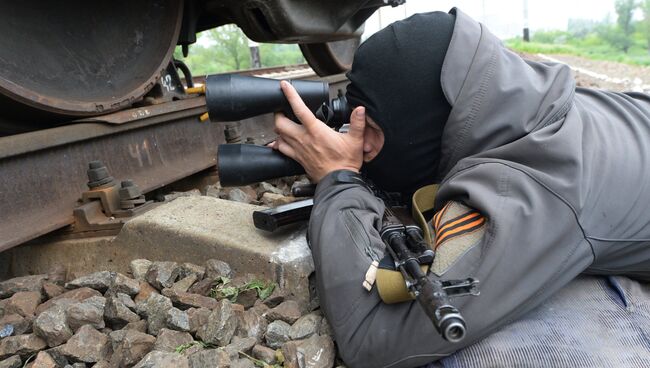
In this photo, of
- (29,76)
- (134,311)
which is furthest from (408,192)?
(29,76)

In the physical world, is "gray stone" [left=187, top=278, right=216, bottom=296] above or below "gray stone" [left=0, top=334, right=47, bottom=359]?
below

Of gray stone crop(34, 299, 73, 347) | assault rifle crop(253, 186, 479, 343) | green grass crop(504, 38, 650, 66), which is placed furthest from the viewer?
green grass crop(504, 38, 650, 66)

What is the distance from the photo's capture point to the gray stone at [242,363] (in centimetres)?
119

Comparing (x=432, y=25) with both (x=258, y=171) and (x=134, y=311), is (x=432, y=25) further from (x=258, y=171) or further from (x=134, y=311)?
(x=134, y=311)

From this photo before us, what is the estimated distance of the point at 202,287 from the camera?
1.54 meters

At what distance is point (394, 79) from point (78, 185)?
1322 mm

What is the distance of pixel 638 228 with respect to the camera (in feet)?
4.01

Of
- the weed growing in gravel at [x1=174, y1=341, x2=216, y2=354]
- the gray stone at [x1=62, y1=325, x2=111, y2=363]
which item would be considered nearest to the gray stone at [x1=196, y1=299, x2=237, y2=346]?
the weed growing in gravel at [x1=174, y1=341, x2=216, y2=354]

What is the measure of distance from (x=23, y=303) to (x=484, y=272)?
4.15 feet

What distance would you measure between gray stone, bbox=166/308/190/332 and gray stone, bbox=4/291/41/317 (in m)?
0.44

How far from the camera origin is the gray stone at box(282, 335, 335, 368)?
1233 mm

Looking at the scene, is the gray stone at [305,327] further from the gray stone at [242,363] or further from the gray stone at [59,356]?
the gray stone at [59,356]

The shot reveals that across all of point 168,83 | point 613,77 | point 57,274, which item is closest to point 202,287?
point 57,274

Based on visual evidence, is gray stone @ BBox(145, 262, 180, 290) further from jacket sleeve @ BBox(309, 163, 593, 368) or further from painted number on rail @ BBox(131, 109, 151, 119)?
painted number on rail @ BBox(131, 109, 151, 119)
